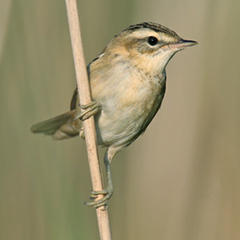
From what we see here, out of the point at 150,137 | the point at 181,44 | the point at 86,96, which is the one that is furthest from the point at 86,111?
the point at 150,137

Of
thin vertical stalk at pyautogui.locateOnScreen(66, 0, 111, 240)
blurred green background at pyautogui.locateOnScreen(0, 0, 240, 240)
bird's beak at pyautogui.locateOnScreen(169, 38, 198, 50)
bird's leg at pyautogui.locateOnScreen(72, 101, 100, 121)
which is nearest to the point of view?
thin vertical stalk at pyautogui.locateOnScreen(66, 0, 111, 240)

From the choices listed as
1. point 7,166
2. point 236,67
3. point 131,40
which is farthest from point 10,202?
point 236,67

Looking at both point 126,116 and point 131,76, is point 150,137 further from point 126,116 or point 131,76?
point 131,76

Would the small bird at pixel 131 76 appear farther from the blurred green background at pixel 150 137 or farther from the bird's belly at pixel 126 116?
the blurred green background at pixel 150 137

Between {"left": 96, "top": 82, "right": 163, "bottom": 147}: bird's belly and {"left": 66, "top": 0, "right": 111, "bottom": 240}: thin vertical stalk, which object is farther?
{"left": 96, "top": 82, "right": 163, "bottom": 147}: bird's belly

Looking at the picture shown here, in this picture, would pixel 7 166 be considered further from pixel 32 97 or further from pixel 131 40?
pixel 131 40

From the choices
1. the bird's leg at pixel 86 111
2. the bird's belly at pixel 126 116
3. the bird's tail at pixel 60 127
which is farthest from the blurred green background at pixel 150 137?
the bird's leg at pixel 86 111

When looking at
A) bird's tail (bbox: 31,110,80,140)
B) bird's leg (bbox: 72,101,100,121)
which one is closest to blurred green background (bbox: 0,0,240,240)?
bird's tail (bbox: 31,110,80,140)

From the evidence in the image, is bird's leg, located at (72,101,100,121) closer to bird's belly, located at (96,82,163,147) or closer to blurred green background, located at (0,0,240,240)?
bird's belly, located at (96,82,163,147)
